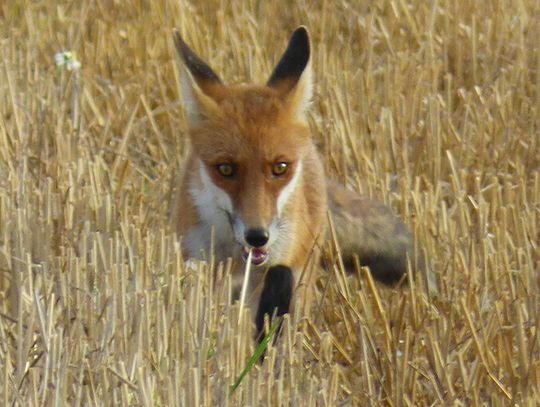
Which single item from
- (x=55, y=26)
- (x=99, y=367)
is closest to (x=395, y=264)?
(x=99, y=367)

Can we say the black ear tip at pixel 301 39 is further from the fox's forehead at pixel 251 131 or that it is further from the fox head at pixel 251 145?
the fox's forehead at pixel 251 131

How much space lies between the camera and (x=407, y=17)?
829 cm

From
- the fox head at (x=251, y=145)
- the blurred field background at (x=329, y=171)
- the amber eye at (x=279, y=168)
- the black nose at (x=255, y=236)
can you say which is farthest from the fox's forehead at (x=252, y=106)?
the blurred field background at (x=329, y=171)

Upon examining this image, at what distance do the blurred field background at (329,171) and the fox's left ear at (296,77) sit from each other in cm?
70

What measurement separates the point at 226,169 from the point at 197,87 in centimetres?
48

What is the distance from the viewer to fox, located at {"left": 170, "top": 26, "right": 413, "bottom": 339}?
4820 mm

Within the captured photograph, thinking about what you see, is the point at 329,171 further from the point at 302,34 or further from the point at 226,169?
the point at 226,169

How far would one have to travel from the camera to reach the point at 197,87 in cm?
514

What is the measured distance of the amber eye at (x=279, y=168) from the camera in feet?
16.0

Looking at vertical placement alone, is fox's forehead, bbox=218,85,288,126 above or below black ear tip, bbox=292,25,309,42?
below

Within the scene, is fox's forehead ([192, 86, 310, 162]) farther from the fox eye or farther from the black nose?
the black nose

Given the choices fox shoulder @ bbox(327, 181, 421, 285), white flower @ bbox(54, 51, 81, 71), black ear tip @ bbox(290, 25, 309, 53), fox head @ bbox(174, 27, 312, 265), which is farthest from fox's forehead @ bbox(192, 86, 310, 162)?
white flower @ bbox(54, 51, 81, 71)

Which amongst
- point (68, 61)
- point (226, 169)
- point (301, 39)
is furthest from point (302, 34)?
point (68, 61)

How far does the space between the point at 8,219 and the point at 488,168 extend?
2.64m
